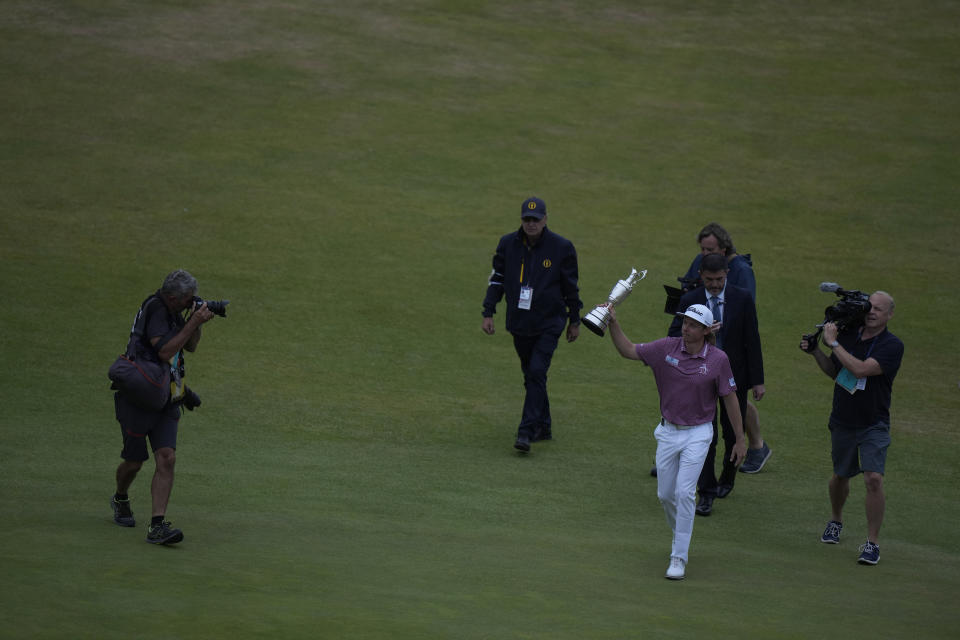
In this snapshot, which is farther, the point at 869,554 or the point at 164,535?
the point at 869,554

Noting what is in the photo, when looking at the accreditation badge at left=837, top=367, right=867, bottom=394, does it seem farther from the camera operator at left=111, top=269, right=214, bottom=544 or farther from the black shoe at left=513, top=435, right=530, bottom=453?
the camera operator at left=111, top=269, right=214, bottom=544

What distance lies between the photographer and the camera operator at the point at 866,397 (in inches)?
296

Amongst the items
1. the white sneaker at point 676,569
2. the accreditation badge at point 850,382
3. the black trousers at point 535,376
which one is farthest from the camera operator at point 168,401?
the accreditation badge at point 850,382

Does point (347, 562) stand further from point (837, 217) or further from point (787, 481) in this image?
point (837, 217)

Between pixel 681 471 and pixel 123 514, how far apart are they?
3.82 meters

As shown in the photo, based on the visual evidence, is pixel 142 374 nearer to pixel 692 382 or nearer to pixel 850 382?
pixel 692 382

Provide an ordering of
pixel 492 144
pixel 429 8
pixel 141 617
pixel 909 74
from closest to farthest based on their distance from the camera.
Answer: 1. pixel 141 617
2. pixel 492 144
3. pixel 909 74
4. pixel 429 8

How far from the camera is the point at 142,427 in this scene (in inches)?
271

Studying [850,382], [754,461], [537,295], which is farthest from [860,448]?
[537,295]

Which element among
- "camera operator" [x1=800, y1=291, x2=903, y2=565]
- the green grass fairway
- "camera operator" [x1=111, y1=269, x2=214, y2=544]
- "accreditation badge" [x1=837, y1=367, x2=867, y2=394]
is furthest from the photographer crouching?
"accreditation badge" [x1=837, y1=367, x2=867, y2=394]

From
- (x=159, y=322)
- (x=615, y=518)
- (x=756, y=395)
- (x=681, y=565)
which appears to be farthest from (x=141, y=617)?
(x=756, y=395)

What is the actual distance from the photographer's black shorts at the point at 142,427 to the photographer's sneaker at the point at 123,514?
0.43m

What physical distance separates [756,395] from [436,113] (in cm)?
1313

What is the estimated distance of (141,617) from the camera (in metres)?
5.43
